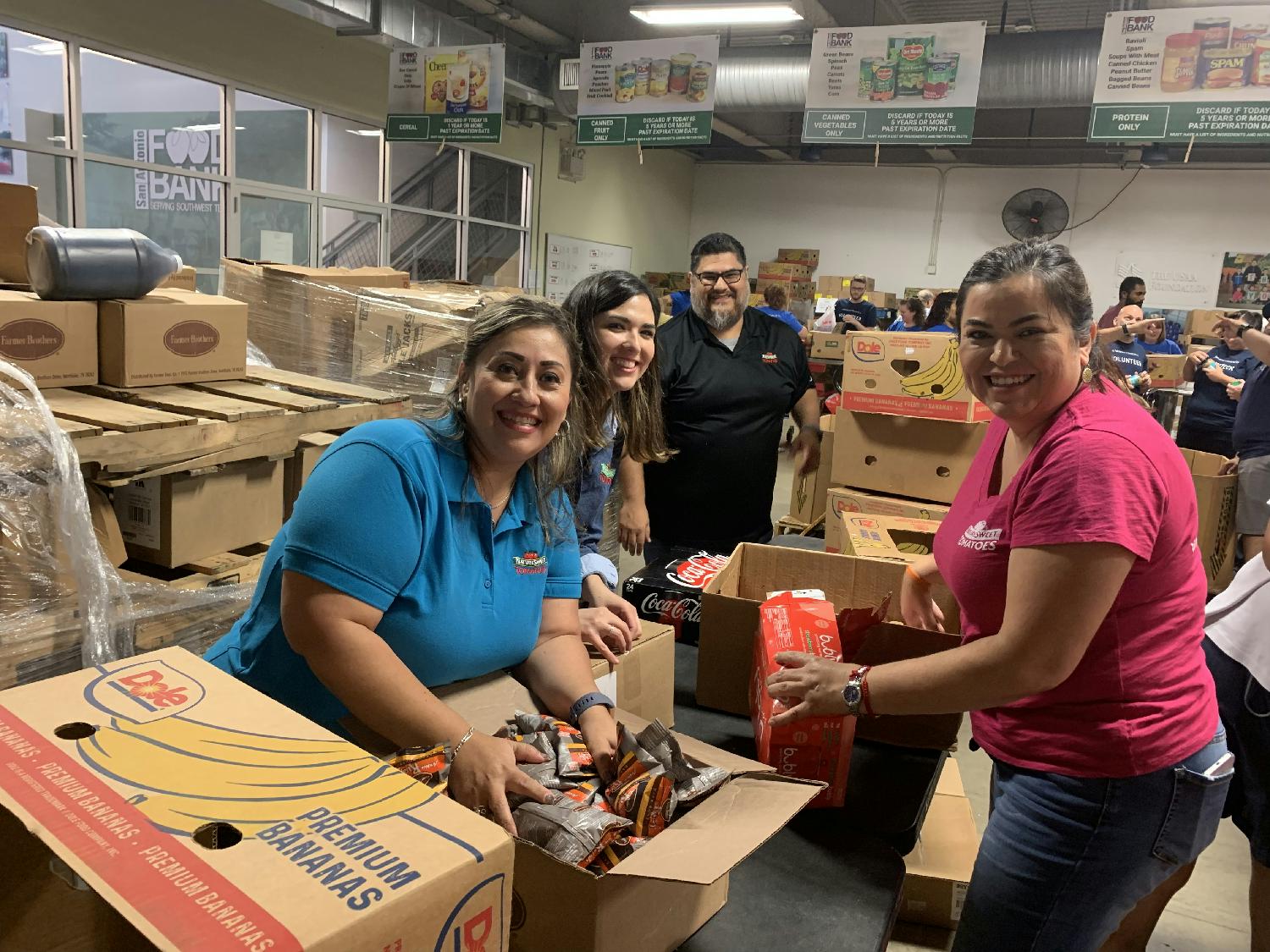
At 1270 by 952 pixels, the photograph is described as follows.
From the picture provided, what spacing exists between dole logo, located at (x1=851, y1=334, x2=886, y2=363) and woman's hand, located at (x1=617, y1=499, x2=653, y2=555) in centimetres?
88

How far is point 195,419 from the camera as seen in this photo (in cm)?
208

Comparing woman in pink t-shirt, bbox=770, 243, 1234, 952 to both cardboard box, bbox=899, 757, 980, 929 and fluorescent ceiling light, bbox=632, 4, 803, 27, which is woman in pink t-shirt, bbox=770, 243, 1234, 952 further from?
fluorescent ceiling light, bbox=632, 4, 803, 27

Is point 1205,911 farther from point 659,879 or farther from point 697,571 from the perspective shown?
point 659,879

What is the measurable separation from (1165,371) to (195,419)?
6588 millimetres

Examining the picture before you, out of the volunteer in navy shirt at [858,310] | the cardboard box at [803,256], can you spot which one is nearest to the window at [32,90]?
the volunteer in navy shirt at [858,310]

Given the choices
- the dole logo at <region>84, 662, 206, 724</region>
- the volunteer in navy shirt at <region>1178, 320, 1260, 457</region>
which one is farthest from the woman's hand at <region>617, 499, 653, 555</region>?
the volunteer in navy shirt at <region>1178, 320, 1260, 457</region>

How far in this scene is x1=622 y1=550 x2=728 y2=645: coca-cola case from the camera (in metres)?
1.92

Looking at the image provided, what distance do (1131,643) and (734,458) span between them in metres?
1.72

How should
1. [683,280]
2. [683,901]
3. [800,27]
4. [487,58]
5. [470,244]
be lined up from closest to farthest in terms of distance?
[683,901]
[487,58]
[800,27]
[470,244]
[683,280]

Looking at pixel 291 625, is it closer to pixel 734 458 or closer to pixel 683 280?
pixel 734 458

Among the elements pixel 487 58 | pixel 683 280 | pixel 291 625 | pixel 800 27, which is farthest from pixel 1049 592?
pixel 683 280

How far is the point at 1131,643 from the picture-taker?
3.96 ft

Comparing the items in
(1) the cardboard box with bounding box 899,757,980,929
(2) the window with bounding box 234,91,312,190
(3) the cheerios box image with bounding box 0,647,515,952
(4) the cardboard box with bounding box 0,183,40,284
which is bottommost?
(1) the cardboard box with bounding box 899,757,980,929

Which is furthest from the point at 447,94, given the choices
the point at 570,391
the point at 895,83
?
the point at 570,391
